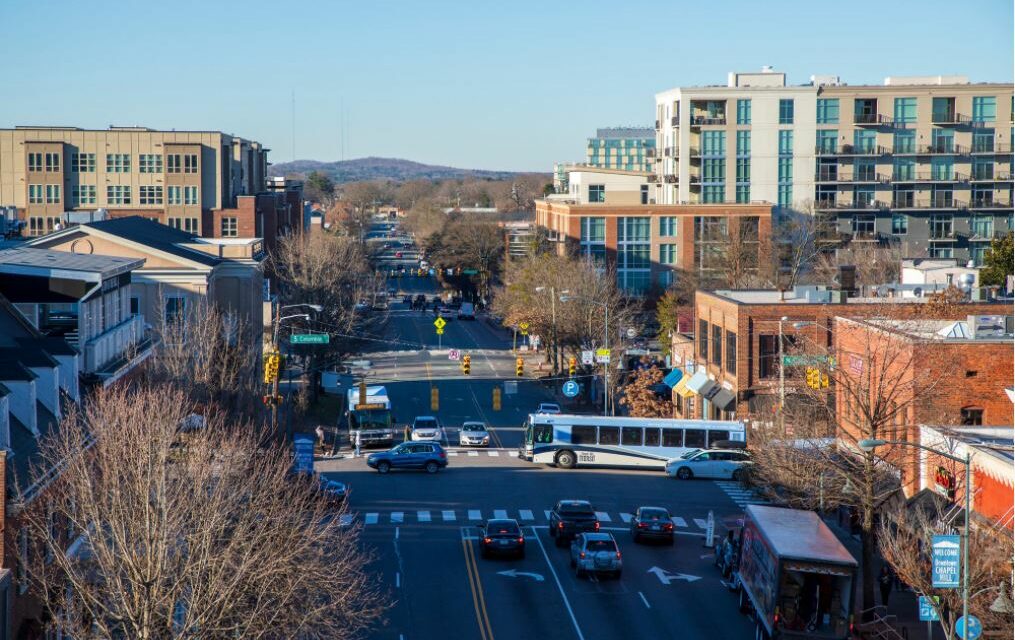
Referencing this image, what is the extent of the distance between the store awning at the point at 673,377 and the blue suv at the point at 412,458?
19819mm

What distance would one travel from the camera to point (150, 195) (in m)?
115

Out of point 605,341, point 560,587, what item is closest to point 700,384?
point 605,341

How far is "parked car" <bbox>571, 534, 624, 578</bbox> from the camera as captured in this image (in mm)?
38406

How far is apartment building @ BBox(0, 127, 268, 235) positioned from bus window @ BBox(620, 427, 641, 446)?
2506 inches

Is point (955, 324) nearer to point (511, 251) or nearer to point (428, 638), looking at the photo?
point (428, 638)

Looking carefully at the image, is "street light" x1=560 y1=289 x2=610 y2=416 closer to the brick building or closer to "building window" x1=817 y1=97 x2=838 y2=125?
the brick building

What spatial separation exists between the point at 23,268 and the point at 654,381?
39475mm

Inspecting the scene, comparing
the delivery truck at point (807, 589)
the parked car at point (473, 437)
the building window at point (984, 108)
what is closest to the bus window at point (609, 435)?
the parked car at point (473, 437)

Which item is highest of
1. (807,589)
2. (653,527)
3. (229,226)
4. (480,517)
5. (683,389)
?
(229,226)

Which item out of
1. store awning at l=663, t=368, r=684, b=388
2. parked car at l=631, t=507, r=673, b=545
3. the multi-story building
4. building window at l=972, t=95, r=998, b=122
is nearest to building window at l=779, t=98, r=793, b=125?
the multi-story building


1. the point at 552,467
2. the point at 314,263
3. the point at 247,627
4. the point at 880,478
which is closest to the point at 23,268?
the point at 247,627

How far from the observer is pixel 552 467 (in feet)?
195

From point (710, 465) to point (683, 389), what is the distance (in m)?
14.9

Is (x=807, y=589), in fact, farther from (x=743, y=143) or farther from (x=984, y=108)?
(x=984, y=108)
